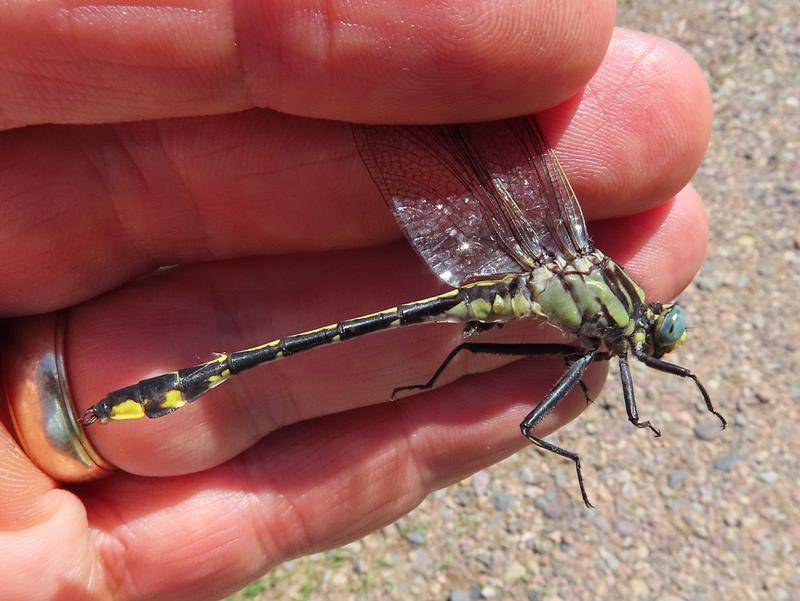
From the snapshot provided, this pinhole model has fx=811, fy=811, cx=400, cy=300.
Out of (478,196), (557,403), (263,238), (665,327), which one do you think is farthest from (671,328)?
(263,238)

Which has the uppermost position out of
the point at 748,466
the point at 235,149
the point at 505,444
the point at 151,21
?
the point at 151,21

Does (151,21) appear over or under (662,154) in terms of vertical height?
over

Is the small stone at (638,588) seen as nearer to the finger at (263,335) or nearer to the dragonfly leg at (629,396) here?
the dragonfly leg at (629,396)

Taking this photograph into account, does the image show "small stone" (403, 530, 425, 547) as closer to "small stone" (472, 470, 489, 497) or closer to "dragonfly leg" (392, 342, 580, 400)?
"small stone" (472, 470, 489, 497)

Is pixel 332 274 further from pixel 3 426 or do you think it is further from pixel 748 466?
pixel 748 466

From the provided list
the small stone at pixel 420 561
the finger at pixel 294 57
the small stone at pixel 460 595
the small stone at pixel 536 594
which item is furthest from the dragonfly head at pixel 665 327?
the small stone at pixel 420 561

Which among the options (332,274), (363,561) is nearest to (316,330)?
(332,274)
